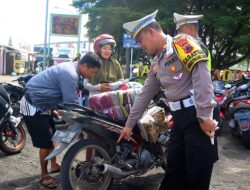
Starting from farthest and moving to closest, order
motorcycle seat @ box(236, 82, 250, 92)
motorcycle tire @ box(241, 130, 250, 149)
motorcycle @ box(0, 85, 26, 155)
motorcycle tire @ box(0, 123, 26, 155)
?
motorcycle seat @ box(236, 82, 250, 92) → motorcycle tire @ box(241, 130, 250, 149) → motorcycle tire @ box(0, 123, 26, 155) → motorcycle @ box(0, 85, 26, 155)

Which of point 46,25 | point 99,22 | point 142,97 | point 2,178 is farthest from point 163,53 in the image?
point 46,25

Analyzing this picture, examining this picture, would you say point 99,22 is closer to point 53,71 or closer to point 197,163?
point 53,71

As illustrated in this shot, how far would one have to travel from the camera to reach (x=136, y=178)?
4574mm

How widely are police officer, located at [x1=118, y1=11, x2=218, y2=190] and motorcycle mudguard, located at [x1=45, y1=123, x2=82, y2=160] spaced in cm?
96

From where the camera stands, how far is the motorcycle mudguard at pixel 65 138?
356 cm

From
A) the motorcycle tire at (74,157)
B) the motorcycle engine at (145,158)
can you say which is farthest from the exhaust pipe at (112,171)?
the motorcycle engine at (145,158)

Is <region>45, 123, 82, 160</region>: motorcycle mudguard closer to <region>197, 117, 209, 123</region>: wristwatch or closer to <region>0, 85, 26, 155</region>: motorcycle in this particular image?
<region>197, 117, 209, 123</region>: wristwatch

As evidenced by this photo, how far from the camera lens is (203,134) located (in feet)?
9.37

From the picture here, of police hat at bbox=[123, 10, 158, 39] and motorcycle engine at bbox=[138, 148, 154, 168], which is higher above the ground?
police hat at bbox=[123, 10, 158, 39]

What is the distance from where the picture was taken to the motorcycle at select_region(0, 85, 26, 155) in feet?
17.0

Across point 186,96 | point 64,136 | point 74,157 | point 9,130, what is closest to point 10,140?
point 9,130

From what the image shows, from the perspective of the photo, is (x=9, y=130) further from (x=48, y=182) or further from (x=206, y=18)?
(x=206, y=18)

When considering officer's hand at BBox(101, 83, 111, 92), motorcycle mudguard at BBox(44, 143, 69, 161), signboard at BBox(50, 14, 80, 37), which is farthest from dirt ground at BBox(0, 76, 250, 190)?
signboard at BBox(50, 14, 80, 37)

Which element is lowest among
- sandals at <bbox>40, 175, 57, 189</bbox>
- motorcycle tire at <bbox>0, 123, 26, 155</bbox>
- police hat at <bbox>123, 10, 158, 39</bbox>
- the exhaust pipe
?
sandals at <bbox>40, 175, 57, 189</bbox>
